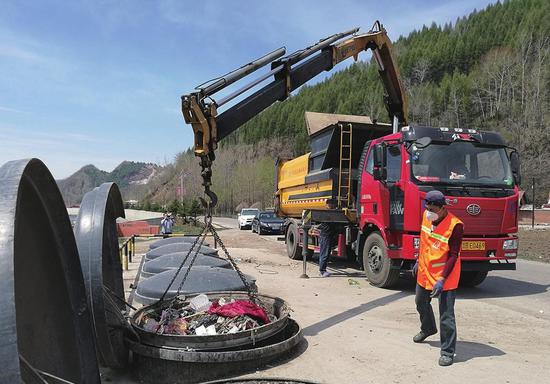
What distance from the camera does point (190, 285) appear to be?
22.1 ft

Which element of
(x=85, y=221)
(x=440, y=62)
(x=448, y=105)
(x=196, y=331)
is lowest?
(x=196, y=331)

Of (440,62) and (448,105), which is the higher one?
(440,62)

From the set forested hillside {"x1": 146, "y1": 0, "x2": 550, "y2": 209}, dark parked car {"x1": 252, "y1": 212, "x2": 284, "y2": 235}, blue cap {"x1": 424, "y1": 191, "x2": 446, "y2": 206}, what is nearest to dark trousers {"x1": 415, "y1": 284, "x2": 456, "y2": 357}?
blue cap {"x1": 424, "y1": 191, "x2": 446, "y2": 206}

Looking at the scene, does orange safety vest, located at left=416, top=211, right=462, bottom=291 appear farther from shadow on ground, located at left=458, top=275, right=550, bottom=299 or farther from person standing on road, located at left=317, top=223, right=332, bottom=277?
person standing on road, located at left=317, top=223, right=332, bottom=277

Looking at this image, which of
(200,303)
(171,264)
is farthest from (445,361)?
(171,264)

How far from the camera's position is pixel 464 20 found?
12562 centimetres

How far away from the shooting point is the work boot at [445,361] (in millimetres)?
5164

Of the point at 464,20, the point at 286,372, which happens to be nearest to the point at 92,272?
the point at 286,372

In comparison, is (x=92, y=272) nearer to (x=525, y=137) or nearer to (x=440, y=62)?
(x=525, y=137)

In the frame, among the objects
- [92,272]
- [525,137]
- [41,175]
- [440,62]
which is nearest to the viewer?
[41,175]

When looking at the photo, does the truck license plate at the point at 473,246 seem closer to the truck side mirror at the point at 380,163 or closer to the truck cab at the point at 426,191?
the truck cab at the point at 426,191

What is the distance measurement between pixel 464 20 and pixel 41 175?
140 metres

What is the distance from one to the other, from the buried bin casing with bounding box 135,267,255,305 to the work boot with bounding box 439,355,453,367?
9.41ft

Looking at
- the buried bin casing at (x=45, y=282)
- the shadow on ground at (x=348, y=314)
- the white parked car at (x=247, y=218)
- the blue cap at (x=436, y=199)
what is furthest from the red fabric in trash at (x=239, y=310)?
the white parked car at (x=247, y=218)
